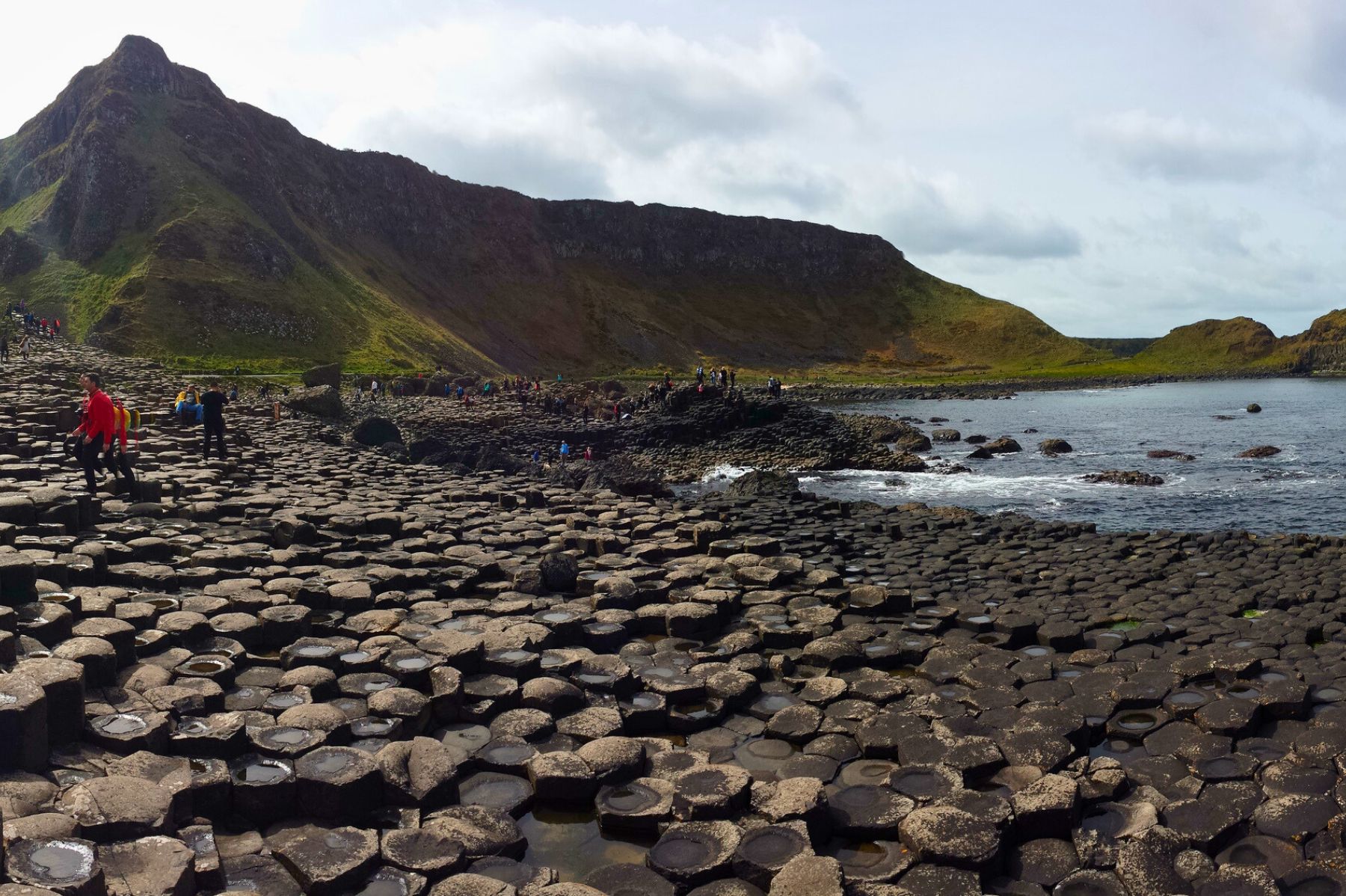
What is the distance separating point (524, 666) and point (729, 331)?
12473 cm

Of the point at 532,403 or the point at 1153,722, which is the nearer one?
the point at 1153,722

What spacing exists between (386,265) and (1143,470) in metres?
85.6

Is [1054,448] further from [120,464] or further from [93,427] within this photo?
[93,427]

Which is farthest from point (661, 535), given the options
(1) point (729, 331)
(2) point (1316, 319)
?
(2) point (1316, 319)

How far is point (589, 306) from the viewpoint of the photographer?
399 ft

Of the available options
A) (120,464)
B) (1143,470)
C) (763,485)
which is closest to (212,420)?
(120,464)

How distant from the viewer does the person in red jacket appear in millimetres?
15672

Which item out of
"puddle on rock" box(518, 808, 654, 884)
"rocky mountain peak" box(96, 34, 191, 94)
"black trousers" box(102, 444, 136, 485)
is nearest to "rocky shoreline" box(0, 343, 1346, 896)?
"puddle on rock" box(518, 808, 654, 884)

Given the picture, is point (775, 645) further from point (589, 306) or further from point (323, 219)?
point (589, 306)

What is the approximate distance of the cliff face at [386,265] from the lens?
68.5 meters

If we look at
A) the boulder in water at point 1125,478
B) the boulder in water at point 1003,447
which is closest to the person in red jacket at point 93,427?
the boulder in water at point 1125,478

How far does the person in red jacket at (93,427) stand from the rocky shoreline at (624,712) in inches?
32.7

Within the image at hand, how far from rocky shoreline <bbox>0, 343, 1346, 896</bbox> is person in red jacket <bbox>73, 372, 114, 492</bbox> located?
0.83 metres

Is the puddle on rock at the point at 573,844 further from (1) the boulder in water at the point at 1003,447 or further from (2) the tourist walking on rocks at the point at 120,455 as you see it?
(1) the boulder in water at the point at 1003,447
